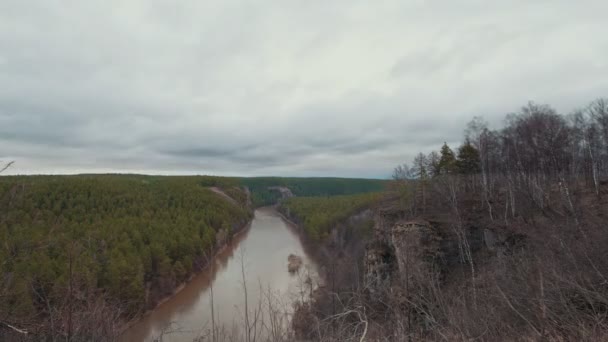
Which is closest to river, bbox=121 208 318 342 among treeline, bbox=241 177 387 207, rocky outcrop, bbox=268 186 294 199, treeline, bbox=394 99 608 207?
treeline, bbox=394 99 608 207

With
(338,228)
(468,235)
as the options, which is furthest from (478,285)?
(338,228)

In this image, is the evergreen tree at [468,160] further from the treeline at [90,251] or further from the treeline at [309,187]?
the treeline at [309,187]

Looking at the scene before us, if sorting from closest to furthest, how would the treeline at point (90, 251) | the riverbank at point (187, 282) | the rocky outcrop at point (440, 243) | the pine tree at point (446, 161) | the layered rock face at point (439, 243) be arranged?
the treeline at point (90, 251), the riverbank at point (187, 282), the rocky outcrop at point (440, 243), the layered rock face at point (439, 243), the pine tree at point (446, 161)

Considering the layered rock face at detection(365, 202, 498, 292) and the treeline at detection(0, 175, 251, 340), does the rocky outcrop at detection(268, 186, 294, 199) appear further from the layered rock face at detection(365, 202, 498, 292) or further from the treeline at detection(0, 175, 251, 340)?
the layered rock face at detection(365, 202, 498, 292)

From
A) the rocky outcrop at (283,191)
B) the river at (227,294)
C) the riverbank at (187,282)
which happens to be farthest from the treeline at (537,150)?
the rocky outcrop at (283,191)

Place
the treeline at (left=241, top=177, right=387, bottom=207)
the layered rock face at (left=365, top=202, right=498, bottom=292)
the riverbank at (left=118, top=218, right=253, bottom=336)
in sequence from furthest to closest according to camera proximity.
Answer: the treeline at (left=241, top=177, right=387, bottom=207), the layered rock face at (left=365, top=202, right=498, bottom=292), the riverbank at (left=118, top=218, right=253, bottom=336)

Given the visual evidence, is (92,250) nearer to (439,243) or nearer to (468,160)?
Result: (439,243)

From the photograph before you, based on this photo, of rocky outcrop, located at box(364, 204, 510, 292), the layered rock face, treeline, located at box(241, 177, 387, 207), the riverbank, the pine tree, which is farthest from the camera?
treeline, located at box(241, 177, 387, 207)

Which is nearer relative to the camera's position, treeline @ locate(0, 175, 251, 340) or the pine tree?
treeline @ locate(0, 175, 251, 340)

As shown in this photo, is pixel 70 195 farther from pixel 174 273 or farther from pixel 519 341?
pixel 519 341
